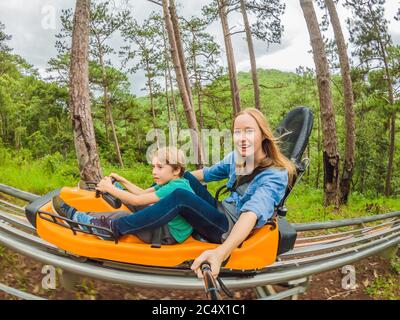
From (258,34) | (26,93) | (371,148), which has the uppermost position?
(26,93)

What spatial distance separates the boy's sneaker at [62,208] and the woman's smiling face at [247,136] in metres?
1.27

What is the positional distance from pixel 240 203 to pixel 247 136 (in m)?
0.53

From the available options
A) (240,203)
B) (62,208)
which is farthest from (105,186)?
(240,203)

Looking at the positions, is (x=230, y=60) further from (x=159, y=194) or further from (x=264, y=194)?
(x=264, y=194)

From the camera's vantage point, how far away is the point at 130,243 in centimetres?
235

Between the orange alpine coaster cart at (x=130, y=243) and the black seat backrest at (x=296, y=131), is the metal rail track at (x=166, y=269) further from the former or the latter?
the black seat backrest at (x=296, y=131)

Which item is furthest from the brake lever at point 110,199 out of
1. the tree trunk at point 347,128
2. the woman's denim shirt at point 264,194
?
the tree trunk at point 347,128

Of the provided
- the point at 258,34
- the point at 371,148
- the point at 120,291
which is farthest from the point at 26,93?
the point at 120,291

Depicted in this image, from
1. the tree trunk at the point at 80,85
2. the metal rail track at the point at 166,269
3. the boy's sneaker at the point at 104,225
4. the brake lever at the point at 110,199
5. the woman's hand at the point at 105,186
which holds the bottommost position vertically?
Answer: the metal rail track at the point at 166,269

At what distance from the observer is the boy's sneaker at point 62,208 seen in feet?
8.32

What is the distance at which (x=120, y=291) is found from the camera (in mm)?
3051

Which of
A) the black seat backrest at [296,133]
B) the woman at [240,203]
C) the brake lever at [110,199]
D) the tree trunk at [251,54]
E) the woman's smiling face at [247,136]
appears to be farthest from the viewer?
the tree trunk at [251,54]

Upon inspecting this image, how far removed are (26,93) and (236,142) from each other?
28880mm
